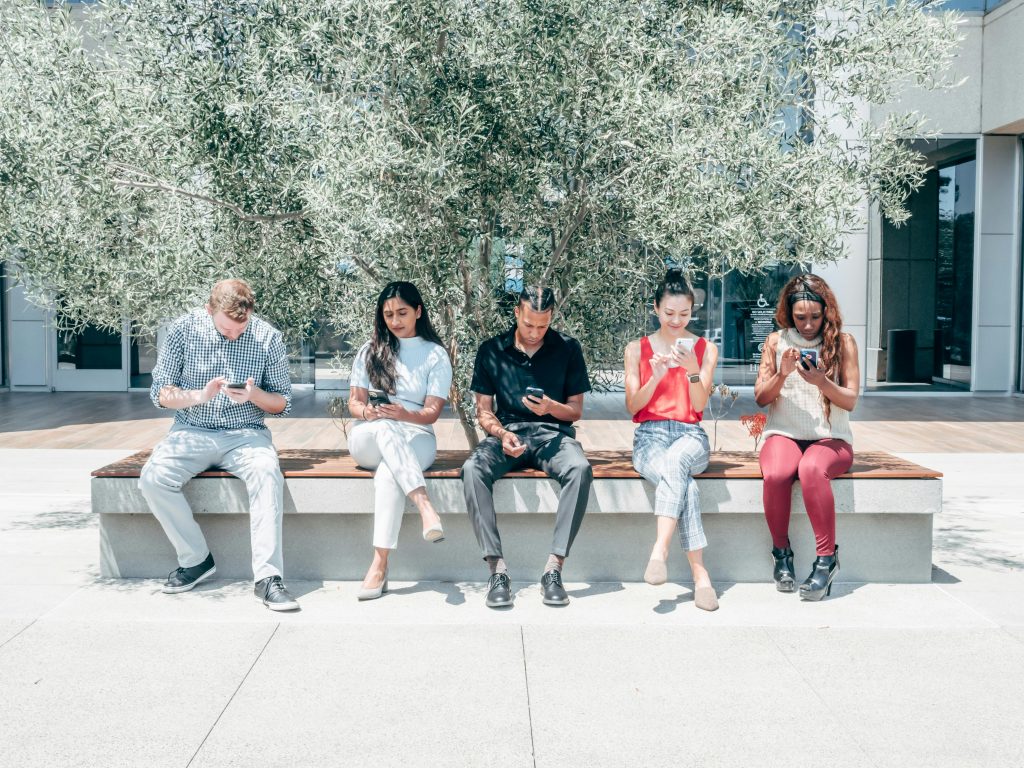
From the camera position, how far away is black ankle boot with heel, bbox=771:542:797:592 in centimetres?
532

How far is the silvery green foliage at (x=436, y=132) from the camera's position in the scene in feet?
16.4

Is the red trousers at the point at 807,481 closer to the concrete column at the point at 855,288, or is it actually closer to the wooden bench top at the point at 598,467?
the wooden bench top at the point at 598,467

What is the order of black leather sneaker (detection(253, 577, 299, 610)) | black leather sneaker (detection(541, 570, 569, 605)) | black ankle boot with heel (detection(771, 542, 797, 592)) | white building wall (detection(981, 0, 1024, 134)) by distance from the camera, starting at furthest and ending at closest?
white building wall (detection(981, 0, 1024, 134)) < black ankle boot with heel (detection(771, 542, 797, 592)) < black leather sneaker (detection(541, 570, 569, 605)) < black leather sneaker (detection(253, 577, 299, 610))

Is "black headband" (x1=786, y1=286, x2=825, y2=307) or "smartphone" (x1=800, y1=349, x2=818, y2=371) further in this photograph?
→ "black headband" (x1=786, y1=286, x2=825, y2=307)

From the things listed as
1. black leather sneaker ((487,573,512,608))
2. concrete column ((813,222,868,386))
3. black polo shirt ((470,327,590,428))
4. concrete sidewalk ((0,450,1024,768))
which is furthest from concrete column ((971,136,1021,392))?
black leather sneaker ((487,573,512,608))

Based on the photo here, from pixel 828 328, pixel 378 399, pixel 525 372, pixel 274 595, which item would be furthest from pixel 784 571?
pixel 274 595

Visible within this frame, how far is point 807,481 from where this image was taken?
523 centimetres

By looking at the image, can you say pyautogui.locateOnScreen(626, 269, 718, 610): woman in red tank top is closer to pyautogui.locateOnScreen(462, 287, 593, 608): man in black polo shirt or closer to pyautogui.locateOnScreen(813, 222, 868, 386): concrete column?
pyautogui.locateOnScreen(462, 287, 593, 608): man in black polo shirt

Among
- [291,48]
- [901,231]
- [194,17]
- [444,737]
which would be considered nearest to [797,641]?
[444,737]

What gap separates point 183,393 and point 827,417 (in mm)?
3248

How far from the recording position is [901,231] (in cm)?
1781

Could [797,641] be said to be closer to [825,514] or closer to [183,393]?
[825,514]

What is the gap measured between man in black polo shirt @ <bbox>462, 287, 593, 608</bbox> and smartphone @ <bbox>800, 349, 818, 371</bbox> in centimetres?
111

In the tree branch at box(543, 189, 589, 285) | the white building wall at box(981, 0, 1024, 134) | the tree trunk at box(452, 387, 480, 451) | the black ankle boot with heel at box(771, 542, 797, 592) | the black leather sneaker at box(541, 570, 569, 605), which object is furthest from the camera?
the white building wall at box(981, 0, 1024, 134)
